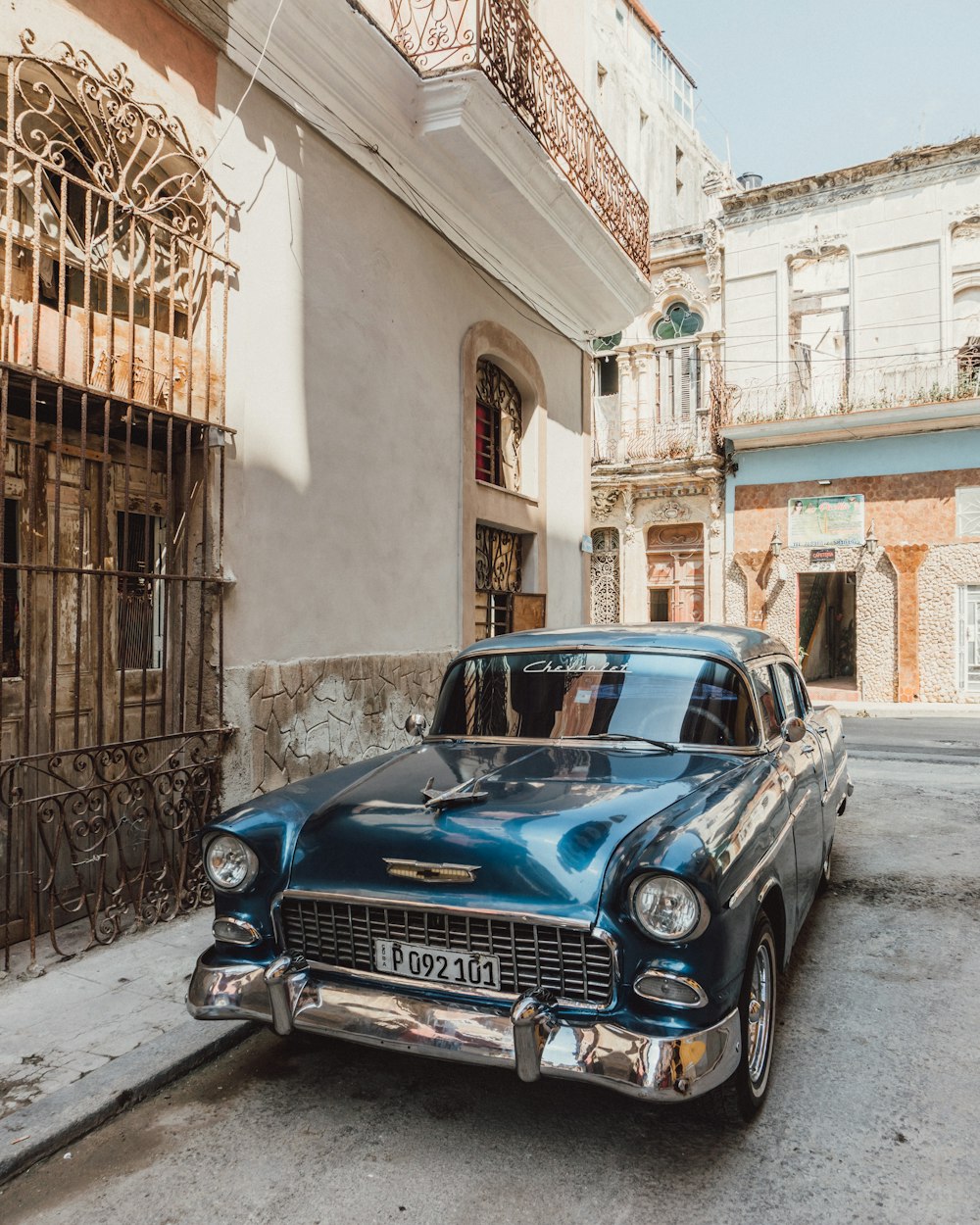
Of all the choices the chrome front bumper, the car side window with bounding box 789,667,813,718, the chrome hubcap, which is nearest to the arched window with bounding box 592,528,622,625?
the car side window with bounding box 789,667,813,718

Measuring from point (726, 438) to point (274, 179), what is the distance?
16.4 meters

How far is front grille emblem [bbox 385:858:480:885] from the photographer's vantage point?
9.00 ft

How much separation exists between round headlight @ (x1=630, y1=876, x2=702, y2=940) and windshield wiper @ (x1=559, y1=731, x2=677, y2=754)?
108 centimetres

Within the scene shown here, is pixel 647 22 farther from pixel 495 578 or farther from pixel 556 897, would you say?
pixel 556 897

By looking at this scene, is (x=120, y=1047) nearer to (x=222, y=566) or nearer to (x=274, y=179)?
(x=222, y=566)

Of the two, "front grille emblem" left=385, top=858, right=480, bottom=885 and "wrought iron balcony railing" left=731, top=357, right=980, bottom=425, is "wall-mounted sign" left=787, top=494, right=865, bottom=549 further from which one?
"front grille emblem" left=385, top=858, right=480, bottom=885

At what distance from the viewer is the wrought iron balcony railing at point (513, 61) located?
7.08 m

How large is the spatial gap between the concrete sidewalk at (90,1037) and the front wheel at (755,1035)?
1.86 m

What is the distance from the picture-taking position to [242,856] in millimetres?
3131

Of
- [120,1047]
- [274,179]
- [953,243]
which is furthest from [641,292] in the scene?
[953,243]

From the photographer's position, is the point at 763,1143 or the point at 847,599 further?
the point at 847,599

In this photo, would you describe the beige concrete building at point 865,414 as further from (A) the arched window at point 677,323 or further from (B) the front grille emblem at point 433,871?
(B) the front grille emblem at point 433,871

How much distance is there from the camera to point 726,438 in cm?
2088

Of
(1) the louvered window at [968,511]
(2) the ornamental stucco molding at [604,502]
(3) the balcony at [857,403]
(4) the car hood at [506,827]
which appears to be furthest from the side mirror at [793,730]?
(2) the ornamental stucco molding at [604,502]
